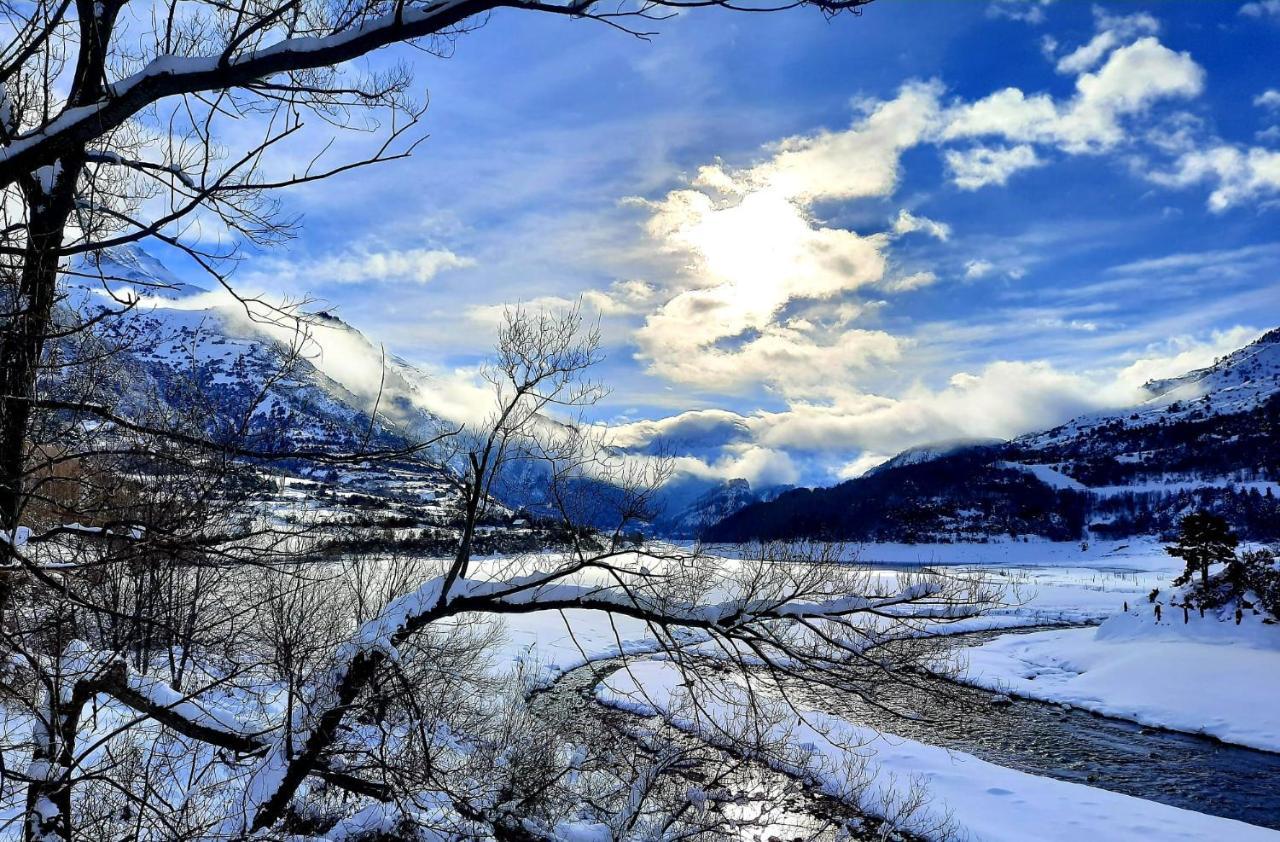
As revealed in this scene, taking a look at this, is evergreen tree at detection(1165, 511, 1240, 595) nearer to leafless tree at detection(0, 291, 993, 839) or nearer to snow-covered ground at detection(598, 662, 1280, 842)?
snow-covered ground at detection(598, 662, 1280, 842)

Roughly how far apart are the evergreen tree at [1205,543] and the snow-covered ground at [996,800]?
1638 cm

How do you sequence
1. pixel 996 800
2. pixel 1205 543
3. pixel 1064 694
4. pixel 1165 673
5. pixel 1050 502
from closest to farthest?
pixel 996 800, pixel 1165 673, pixel 1064 694, pixel 1205 543, pixel 1050 502

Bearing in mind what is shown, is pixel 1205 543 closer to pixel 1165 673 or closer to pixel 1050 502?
pixel 1165 673

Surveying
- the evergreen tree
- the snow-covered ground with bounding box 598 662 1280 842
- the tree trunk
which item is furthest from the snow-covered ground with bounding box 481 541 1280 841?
the tree trunk

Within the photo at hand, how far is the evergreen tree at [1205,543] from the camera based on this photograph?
95.9 feet

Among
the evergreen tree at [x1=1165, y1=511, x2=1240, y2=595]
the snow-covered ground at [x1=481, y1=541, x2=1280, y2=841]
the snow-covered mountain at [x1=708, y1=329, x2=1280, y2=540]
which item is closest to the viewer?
the snow-covered ground at [x1=481, y1=541, x2=1280, y2=841]

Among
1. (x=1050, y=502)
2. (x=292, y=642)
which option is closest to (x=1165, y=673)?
(x=292, y=642)

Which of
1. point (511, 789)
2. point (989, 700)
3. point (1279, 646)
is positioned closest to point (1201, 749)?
point (989, 700)

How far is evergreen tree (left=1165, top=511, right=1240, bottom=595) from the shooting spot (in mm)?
29234

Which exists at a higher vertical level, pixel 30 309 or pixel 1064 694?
pixel 30 309

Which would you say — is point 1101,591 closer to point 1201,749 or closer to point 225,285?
point 1201,749

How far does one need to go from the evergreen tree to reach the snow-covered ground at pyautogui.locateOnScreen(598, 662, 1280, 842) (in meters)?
16.4

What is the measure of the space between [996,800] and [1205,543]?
20.8 m

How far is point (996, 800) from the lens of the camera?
16375mm
